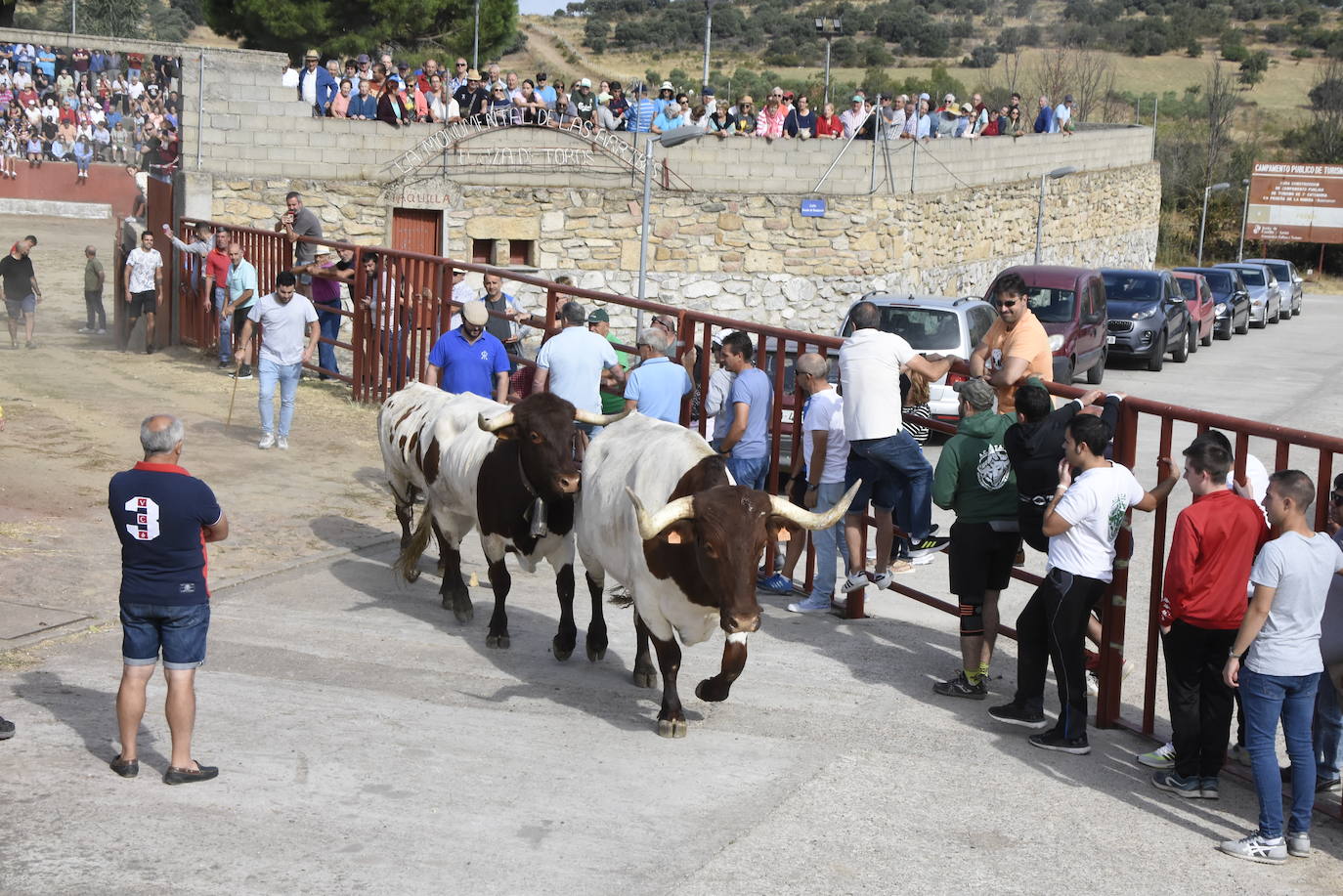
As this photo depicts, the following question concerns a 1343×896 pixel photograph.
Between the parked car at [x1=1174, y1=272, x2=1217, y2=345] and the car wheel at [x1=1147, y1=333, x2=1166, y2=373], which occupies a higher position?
the parked car at [x1=1174, y1=272, x2=1217, y2=345]

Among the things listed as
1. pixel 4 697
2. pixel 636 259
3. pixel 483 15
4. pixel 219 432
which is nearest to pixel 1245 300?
pixel 636 259

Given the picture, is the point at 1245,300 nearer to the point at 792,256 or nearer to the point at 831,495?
the point at 792,256

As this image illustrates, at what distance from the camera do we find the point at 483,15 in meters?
44.9

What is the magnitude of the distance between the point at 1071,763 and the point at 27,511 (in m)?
8.09

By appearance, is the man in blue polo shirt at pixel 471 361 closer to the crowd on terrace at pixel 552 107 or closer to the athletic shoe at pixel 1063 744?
the athletic shoe at pixel 1063 744

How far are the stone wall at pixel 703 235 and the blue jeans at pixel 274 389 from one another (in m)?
10.7

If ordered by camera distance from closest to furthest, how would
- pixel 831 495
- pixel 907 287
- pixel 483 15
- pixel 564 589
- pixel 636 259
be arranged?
pixel 564 589
pixel 831 495
pixel 636 259
pixel 907 287
pixel 483 15

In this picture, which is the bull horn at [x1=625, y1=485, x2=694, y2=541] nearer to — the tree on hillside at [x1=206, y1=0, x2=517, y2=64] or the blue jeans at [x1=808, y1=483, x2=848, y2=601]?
the blue jeans at [x1=808, y1=483, x2=848, y2=601]

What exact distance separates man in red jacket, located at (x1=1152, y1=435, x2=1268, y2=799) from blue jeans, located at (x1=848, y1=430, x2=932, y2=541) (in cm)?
242

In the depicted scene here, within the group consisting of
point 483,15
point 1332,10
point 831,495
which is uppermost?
point 1332,10

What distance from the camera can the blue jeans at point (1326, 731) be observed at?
23.8ft

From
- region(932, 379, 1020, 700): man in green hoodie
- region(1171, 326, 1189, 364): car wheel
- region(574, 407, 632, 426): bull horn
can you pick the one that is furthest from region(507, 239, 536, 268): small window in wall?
region(932, 379, 1020, 700): man in green hoodie

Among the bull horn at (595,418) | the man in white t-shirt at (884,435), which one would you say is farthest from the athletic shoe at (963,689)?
the bull horn at (595,418)

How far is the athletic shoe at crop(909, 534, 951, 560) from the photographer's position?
9.54 meters
